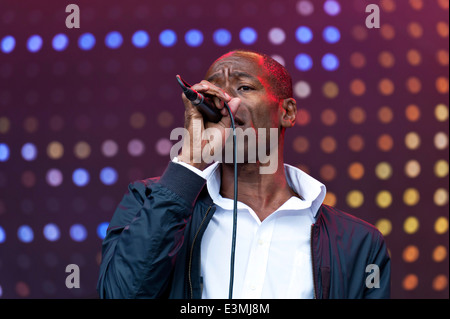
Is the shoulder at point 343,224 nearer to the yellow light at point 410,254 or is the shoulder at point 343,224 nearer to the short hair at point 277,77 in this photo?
the short hair at point 277,77

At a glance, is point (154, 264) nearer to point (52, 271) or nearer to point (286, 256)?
point (286, 256)

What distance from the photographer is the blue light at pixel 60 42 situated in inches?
85.4

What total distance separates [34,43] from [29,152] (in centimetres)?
52

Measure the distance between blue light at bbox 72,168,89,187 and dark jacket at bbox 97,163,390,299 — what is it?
3.08 ft

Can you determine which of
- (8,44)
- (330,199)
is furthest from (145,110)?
(330,199)

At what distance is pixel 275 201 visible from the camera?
1441mm

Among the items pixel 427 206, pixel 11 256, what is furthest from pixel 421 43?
pixel 11 256

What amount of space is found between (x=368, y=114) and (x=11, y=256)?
1810 mm

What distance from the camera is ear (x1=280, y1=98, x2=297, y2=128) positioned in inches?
59.1

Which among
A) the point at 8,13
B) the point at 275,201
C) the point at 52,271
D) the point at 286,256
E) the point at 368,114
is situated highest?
the point at 8,13

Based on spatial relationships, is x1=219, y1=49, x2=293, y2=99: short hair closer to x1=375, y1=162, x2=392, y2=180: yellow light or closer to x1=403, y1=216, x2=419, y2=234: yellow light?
x1=375, y1=162, x2=392, y2=180: yellow light

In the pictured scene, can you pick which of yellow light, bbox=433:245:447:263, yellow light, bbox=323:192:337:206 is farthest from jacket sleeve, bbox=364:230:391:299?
yellow light, bbox=433:245:447:263

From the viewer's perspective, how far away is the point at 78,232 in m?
2.12

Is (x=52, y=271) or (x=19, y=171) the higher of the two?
(x=19, y=171)
